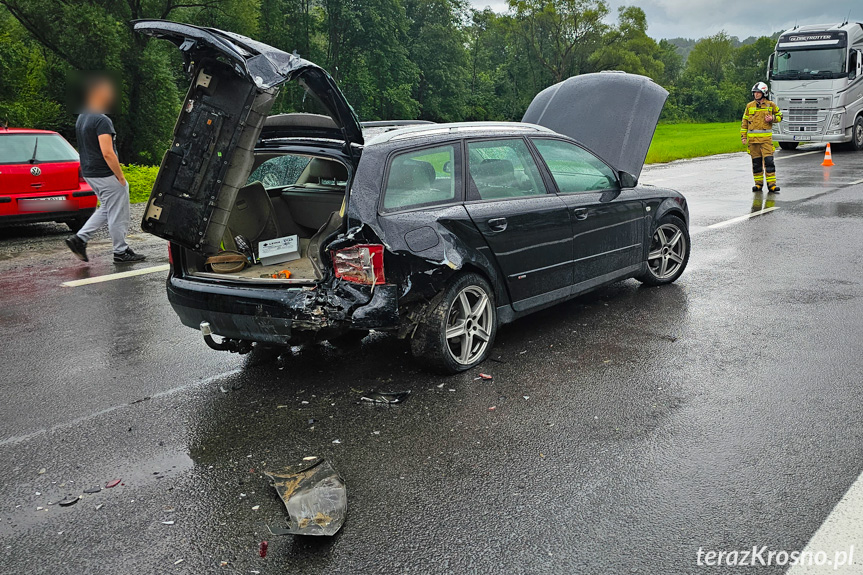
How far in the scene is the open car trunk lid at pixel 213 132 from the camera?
187 inches

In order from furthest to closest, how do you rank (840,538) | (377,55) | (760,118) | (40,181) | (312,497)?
(377,55) → (760,118) → (40,181) → (312,497) → (840,538)

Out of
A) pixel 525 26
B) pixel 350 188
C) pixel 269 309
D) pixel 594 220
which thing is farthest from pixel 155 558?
pixel 525 26

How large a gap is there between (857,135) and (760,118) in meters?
13.4

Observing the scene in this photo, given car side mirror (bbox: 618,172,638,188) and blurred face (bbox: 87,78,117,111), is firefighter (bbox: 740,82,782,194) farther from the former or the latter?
blurred face (bbox: 87,78,117,111)

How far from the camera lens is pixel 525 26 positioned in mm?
81188

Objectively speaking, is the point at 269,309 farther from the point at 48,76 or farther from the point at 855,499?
the point at 48,76

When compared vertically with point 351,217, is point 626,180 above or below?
below

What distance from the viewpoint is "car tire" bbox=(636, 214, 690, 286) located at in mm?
7352

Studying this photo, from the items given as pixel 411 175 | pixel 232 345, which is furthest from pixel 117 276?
pixel 411 175

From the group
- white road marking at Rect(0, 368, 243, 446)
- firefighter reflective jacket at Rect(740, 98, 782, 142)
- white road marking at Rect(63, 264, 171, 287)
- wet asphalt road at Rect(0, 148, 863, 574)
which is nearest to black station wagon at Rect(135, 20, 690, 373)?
white road marking at Rect(0, 368, 243, 446)

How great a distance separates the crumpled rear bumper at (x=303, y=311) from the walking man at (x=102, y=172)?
16.6 feet

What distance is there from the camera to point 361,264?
15.8ft

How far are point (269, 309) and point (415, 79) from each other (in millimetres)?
53804

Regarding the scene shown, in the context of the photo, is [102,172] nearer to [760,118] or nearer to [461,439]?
[461,439]
